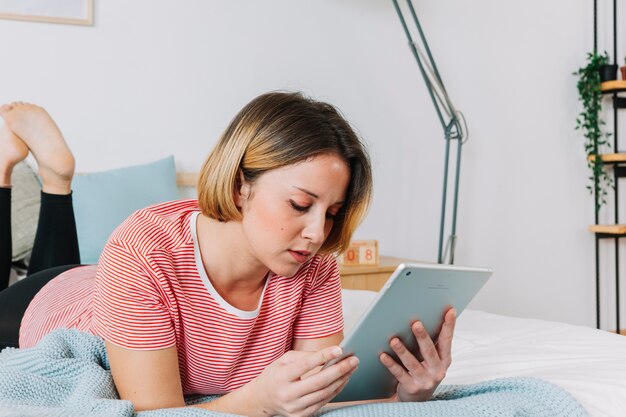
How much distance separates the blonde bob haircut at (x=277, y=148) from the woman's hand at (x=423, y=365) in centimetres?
22

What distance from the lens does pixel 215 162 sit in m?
1.09

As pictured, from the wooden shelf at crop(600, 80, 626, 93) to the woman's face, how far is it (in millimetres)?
2759

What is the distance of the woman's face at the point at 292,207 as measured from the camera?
102 cm

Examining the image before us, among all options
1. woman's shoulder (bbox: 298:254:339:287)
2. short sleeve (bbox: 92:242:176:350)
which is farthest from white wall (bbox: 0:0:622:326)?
short sleeve (bbox: 92:242:176:350)

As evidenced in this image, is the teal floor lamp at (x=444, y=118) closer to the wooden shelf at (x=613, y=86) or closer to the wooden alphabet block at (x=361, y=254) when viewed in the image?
the wooden alphabet block at (x=361, y=254)

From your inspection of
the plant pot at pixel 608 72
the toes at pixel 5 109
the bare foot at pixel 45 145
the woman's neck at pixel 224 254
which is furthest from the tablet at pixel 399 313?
the plant pot at pixel 608 72

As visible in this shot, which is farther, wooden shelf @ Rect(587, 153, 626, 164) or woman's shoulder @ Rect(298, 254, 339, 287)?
wooden shelf @ Rect(587, 153, 626, 164)

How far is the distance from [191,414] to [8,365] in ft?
0.97

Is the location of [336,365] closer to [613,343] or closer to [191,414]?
[191,414]

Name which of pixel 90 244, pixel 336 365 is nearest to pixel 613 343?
pixel 336 365

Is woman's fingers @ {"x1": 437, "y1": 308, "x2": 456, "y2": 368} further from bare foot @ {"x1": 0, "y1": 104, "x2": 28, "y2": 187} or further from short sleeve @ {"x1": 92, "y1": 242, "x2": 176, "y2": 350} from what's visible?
bare foot @ {"x1": 0, "y1": 104, "x2": 28, "y2": 187}

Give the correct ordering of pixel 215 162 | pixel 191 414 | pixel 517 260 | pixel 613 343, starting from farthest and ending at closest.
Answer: pixel 517 260 < pixel 613 343 < pixel 215 162 < pixel 191 414

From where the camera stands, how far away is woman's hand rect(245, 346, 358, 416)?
878 millimetres

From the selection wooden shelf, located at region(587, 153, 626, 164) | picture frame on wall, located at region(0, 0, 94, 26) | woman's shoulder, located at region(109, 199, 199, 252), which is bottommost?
woman's shoulder, located at region(109, 199, 199, 252)
